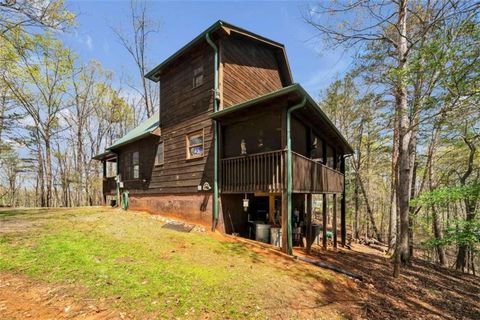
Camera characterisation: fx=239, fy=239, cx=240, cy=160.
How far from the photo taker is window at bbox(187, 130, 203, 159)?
33.6 feet

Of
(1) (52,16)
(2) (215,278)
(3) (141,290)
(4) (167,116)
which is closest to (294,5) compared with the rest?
(4) (167,116)

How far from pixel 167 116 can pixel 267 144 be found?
18.9 feet

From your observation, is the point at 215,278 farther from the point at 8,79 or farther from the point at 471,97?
the point at 8,79

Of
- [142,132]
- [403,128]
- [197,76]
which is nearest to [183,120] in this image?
[197,76]

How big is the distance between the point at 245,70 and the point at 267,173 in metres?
5.82

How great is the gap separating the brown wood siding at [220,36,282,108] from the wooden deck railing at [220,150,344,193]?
270 centimetres

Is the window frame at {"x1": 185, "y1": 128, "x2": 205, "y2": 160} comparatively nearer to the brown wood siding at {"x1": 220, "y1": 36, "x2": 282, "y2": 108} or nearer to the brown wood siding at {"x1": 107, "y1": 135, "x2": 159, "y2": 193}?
the brown wood siding at {"x1": 220, "y1": 36, "x2": 282, "y2": 108}

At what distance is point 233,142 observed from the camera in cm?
962

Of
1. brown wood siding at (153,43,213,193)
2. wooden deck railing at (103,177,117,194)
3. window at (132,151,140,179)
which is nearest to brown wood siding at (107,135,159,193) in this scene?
window at (132,151,140,179)

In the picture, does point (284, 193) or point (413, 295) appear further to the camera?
point (284, 193)

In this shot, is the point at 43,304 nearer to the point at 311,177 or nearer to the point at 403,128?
the point at 311,177

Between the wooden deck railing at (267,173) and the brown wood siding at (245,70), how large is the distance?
2.70 metres

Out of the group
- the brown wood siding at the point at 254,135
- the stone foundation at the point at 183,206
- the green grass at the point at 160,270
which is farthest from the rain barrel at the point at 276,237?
the brown wood siding at the point at 254,135

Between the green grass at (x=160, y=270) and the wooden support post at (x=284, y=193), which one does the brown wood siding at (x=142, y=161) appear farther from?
the wooden support post at (x=284, y=193)
